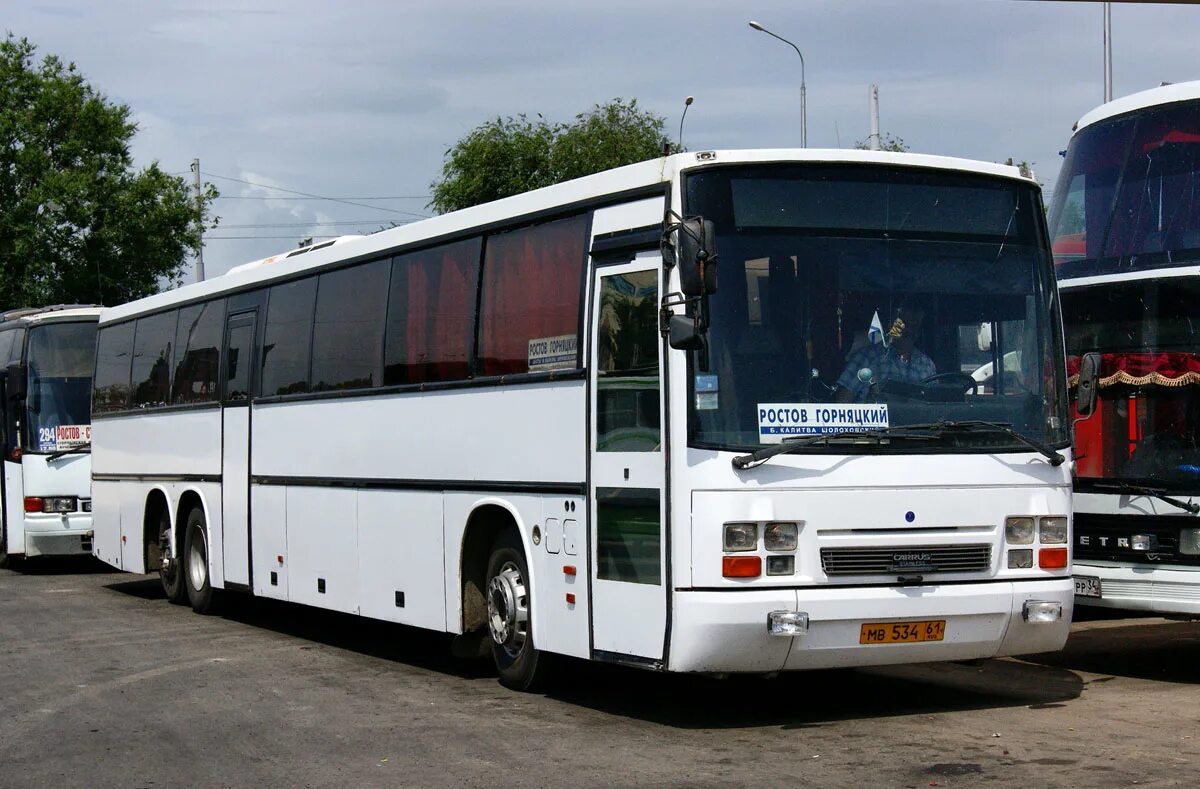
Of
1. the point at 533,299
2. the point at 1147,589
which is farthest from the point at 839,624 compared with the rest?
the point at 533,299

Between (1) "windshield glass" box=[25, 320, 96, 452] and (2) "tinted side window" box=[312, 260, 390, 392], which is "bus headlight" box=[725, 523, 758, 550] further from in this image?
(1) "windshield glass" box=[25, 320, 96, 452]

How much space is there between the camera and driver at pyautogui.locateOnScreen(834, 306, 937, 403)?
29.9 ft

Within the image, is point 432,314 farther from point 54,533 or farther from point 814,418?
point 54,533

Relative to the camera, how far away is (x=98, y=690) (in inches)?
454

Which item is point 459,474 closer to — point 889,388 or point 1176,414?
point 889,388

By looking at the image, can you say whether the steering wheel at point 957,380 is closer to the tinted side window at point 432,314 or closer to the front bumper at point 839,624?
the front bumper at point 839,624

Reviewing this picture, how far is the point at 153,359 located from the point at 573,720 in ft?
34.1

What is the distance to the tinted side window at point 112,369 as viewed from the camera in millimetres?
19578

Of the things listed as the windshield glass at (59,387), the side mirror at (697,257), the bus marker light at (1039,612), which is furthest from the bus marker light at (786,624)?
the windshield glass at (59,387)

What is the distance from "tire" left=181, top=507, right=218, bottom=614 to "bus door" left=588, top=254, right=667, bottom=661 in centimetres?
813

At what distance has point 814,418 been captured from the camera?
8992 millimetres

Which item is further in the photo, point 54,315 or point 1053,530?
point 54,315

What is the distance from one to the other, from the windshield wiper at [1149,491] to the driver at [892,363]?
2552 millimetres

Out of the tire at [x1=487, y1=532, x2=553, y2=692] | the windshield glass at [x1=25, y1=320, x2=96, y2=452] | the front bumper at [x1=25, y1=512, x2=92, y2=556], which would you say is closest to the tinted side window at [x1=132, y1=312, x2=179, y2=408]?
the windshield glass at [x1=25, y1=320, x2=96, y2=452]
